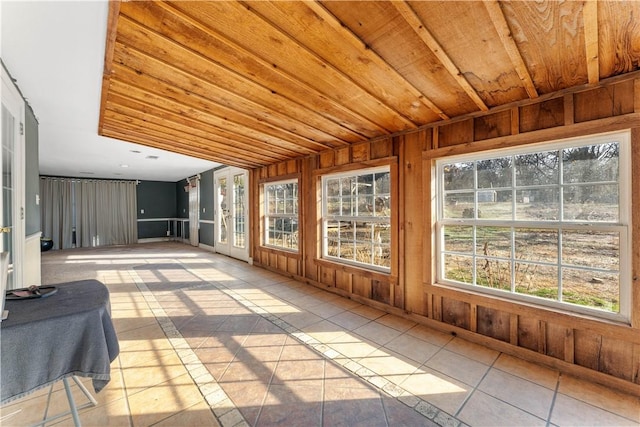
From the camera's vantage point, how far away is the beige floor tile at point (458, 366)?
76.2 inches

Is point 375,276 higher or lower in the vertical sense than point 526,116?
lower

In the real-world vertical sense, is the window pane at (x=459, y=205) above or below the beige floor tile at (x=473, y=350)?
above

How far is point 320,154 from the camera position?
4.00 m

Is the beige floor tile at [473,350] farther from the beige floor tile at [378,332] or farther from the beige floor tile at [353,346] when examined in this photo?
the beige floor tile at [353,346]

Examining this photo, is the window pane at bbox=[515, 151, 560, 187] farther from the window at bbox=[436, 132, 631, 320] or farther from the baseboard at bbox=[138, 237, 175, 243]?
the baseboard at bbox=[138, 237, 175, 243]

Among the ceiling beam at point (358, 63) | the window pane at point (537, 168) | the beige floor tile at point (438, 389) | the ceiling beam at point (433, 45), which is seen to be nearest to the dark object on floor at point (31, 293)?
the ceiling beam at point (358, 63)

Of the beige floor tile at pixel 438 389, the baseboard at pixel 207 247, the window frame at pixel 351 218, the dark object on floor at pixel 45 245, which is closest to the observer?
the beige floor tile at pixel 438 389

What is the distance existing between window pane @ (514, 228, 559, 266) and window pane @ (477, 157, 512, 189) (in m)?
0.44

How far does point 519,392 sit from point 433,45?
2.28 m

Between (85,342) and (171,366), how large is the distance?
981 millimetres

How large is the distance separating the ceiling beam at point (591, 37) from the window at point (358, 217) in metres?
1.84

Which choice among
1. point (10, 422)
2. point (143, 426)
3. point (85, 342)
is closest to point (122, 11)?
point (85, 342)

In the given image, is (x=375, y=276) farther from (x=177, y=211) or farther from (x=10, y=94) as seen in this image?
(x=177, y=211)

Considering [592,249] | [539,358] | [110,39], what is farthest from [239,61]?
Answer: [539,358]
